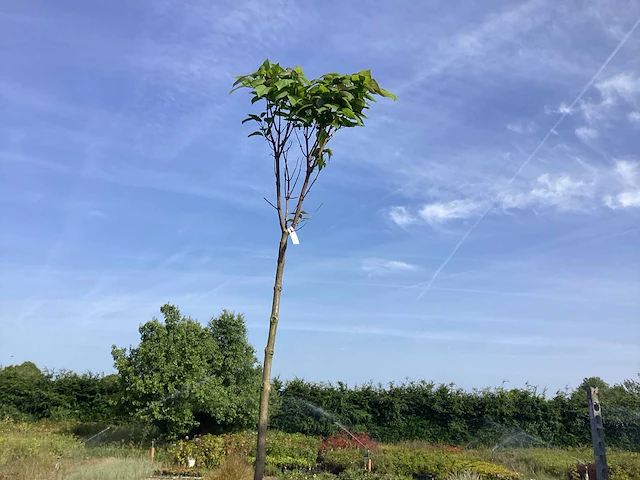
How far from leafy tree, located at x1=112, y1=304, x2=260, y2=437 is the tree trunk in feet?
29.9

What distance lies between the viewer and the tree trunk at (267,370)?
12.7ft

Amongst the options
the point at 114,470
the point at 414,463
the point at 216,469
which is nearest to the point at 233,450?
the point at 114,470

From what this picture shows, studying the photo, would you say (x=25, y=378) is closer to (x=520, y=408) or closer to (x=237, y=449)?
(x=237, y=449)

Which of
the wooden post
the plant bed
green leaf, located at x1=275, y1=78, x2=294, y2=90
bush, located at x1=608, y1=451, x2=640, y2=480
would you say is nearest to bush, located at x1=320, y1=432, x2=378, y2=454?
the plant bed

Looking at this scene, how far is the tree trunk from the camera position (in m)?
3.86

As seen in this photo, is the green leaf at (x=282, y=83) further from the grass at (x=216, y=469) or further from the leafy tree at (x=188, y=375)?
the leafy tree at (x=188, y=375)

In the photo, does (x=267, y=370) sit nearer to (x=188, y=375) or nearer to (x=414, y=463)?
(x=414, y=463)

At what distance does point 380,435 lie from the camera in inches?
661

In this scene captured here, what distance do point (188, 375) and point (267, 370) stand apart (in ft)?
31.8

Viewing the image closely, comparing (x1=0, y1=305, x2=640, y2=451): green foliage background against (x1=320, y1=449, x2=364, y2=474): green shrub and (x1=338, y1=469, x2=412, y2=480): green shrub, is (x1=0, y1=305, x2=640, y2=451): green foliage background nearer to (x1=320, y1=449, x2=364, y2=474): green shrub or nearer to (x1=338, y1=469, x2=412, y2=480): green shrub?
(x1=320, y1=449, x2=364, y2=474): green shrub

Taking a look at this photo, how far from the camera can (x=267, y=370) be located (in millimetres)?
3932

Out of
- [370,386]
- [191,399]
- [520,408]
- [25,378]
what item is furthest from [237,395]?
[25,378]

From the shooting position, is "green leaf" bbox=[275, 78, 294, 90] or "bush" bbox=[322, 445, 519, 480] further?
"bush" bbox=[322, 445, 519, 480]

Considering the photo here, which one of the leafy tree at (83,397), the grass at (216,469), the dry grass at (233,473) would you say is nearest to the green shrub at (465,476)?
the grass at (216,469)
